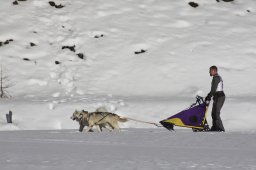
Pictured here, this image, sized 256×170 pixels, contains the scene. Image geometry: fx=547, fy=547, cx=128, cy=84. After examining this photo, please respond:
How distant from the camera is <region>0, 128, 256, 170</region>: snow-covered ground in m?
6.46

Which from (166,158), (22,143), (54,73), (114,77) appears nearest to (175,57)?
(114,77)

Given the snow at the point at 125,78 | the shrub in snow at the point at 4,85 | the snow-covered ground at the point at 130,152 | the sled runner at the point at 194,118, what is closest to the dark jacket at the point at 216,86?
the sled runner at the point at 194,118

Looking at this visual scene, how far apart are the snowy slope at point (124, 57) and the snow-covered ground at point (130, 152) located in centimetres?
638

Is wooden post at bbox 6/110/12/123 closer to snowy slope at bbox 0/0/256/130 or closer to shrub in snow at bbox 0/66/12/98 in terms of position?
snowy slope at bbox 0/0/256/130

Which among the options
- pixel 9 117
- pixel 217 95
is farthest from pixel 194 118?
pixel 9 117

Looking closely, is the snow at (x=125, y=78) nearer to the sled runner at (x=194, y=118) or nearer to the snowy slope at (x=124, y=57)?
the snowy slope at (x=124, y=57)

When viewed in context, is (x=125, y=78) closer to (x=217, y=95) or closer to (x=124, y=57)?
(x=124, y=57)

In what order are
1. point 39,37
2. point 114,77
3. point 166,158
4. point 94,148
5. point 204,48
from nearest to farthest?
point 166,158 → point 94,148 → point 114,77 → point 204,48 → point 39,37

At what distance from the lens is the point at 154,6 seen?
32844 millimetres

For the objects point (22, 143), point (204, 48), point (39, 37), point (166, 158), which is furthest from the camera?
point (39, 37)

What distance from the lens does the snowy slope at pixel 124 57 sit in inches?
710

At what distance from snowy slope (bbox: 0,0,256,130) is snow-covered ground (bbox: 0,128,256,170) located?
6.38 meters

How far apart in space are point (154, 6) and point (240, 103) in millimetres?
15923

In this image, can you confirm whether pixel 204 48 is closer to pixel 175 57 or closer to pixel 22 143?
pixel 175 57
